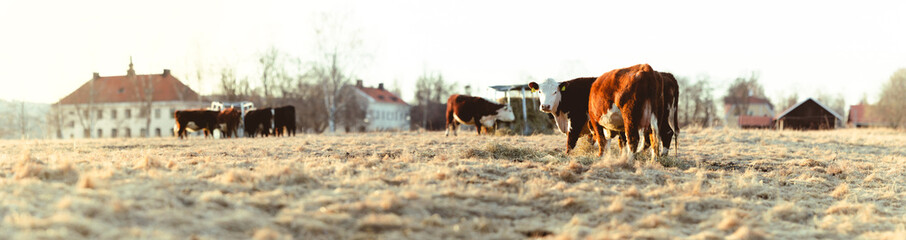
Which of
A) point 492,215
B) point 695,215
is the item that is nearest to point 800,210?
point 695,215

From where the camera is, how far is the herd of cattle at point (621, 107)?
9.58 meters

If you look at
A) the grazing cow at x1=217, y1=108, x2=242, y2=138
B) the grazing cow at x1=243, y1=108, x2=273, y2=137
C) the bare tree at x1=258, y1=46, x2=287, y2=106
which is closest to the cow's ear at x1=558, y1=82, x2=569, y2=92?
the grazing cow at x1=243, y1=108, x2=273, y2=137

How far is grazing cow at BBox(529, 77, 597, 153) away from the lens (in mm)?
11727

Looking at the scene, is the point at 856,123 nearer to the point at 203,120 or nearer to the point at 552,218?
the point at 203,120

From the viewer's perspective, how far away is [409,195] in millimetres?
6270

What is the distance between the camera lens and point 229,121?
27859mm

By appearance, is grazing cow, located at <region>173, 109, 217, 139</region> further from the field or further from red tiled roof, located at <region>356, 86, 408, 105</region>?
red tiled roof, located at <region>356, 86, 408, 105</region>

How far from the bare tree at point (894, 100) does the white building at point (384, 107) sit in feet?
178

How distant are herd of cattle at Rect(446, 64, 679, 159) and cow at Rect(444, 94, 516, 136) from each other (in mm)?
9372

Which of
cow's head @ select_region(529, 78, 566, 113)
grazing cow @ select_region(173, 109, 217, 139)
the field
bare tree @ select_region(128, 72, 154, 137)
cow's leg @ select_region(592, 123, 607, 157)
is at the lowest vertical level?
the field

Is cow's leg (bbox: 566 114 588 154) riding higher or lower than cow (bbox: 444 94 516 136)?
lower

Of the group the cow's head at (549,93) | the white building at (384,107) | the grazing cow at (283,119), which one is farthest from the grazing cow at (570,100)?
the white building at (384,107)

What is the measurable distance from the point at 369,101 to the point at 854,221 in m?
78.9

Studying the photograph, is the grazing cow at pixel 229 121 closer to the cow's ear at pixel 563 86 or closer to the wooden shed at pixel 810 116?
the cow's ear at pixel 563 86
